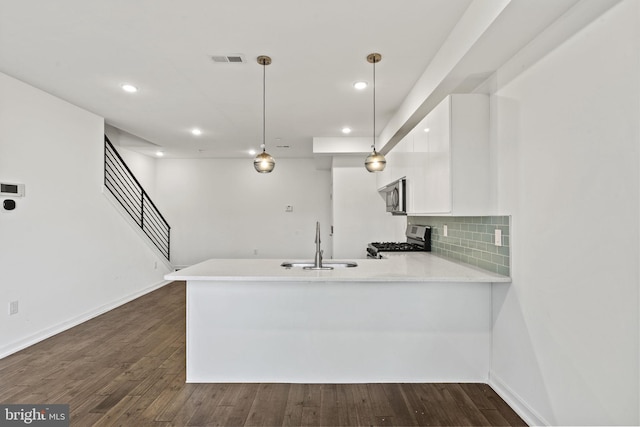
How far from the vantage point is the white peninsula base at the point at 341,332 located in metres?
2.60

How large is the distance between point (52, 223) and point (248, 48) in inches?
120

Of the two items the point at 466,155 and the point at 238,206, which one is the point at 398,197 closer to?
the point at 466,155

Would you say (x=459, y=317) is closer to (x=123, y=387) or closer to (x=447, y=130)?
(x=447, y=130)

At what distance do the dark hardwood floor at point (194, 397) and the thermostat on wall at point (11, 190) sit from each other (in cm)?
155

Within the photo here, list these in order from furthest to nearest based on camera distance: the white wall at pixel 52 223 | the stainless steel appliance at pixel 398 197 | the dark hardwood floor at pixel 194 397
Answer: the stainless steel appliance at pixel 398 197 < the white wall at pixel 52 223 < the dark hardwood floor at pixel 194 397

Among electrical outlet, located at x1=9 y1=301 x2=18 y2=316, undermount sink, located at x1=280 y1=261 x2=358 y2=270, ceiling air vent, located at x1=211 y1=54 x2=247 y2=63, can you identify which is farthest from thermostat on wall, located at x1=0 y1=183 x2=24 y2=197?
undermount sink, located at x1=280 y1=261 x2=358 y2=270

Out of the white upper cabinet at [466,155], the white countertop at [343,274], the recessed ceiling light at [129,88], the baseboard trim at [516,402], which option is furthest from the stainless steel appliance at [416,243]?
the recessed ceiling light at [129,88]

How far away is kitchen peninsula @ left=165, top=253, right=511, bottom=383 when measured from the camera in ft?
8.54

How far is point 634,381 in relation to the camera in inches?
55.9

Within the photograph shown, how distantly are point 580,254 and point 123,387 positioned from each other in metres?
3.21

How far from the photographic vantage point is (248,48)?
269 centimetres

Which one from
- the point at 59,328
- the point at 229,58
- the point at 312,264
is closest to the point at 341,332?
the point at 312,264

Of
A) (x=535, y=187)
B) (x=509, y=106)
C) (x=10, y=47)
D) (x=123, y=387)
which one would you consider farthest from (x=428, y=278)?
(x=10, y=47)

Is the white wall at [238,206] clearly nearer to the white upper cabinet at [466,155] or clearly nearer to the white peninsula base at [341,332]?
the white peninsula base at [341,332]
